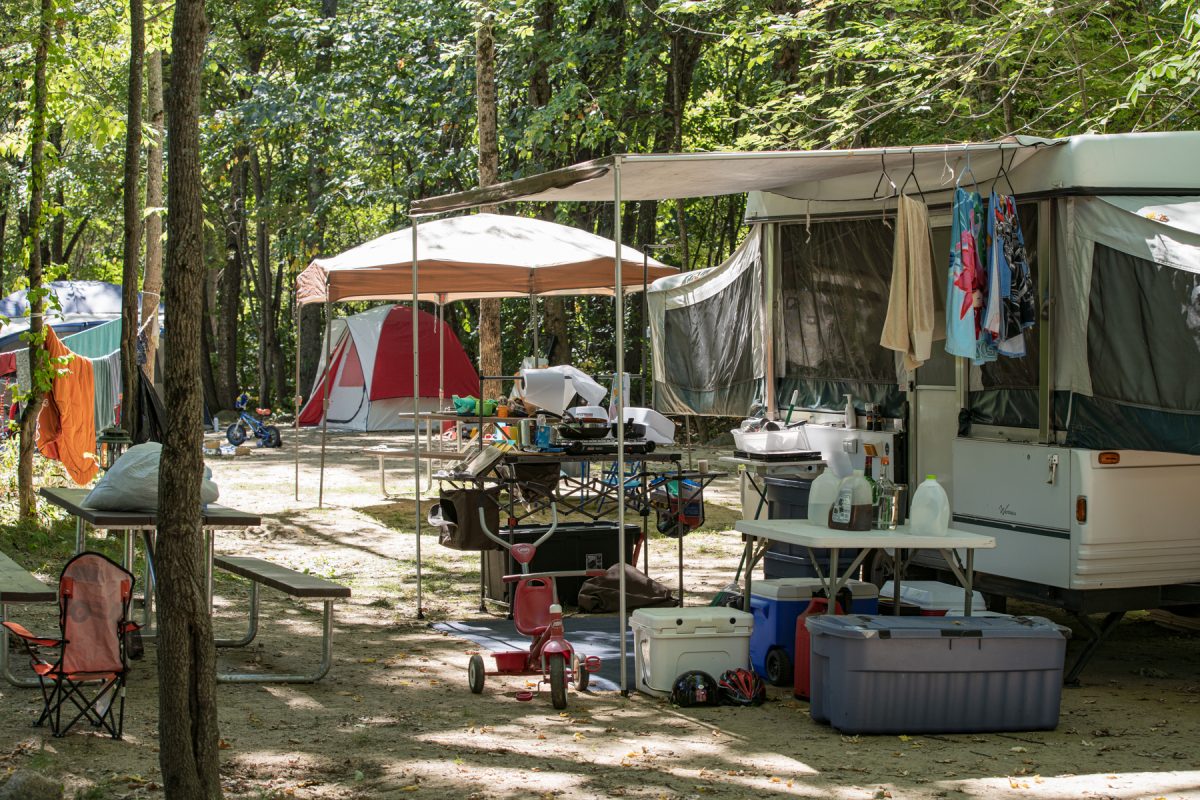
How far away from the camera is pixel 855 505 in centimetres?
574

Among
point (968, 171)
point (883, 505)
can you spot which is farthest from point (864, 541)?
point (968, 171)

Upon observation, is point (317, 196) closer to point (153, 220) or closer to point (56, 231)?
point (56, 231)

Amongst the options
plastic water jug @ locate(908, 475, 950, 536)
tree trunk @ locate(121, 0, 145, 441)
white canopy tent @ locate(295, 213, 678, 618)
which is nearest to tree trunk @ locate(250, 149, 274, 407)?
white canopy tent @ locate(295, 213, 678, 618)

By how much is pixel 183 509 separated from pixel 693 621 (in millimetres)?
2632

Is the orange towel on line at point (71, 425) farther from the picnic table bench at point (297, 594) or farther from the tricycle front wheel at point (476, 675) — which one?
the tricycle front wheel at point (476, 675)

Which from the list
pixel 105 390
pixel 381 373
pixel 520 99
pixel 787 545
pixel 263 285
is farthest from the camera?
pixel 263 285

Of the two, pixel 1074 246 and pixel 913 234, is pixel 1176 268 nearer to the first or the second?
pixel 1074 246

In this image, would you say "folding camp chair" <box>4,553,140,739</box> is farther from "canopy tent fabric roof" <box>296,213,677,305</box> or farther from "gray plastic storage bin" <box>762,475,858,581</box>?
"canopy tent fabric roof" <box>296,213,677,305</box>

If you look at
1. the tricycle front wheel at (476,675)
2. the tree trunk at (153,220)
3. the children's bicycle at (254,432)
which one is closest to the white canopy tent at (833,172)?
the tricycle front wheel at (476,675)

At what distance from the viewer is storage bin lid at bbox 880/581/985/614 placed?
6.33 m

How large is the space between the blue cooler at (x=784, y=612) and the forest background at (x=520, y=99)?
12.2 ft

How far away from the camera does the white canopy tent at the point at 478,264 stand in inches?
423

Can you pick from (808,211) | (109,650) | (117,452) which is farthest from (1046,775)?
(117,452)

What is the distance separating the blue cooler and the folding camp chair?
2.77 m
